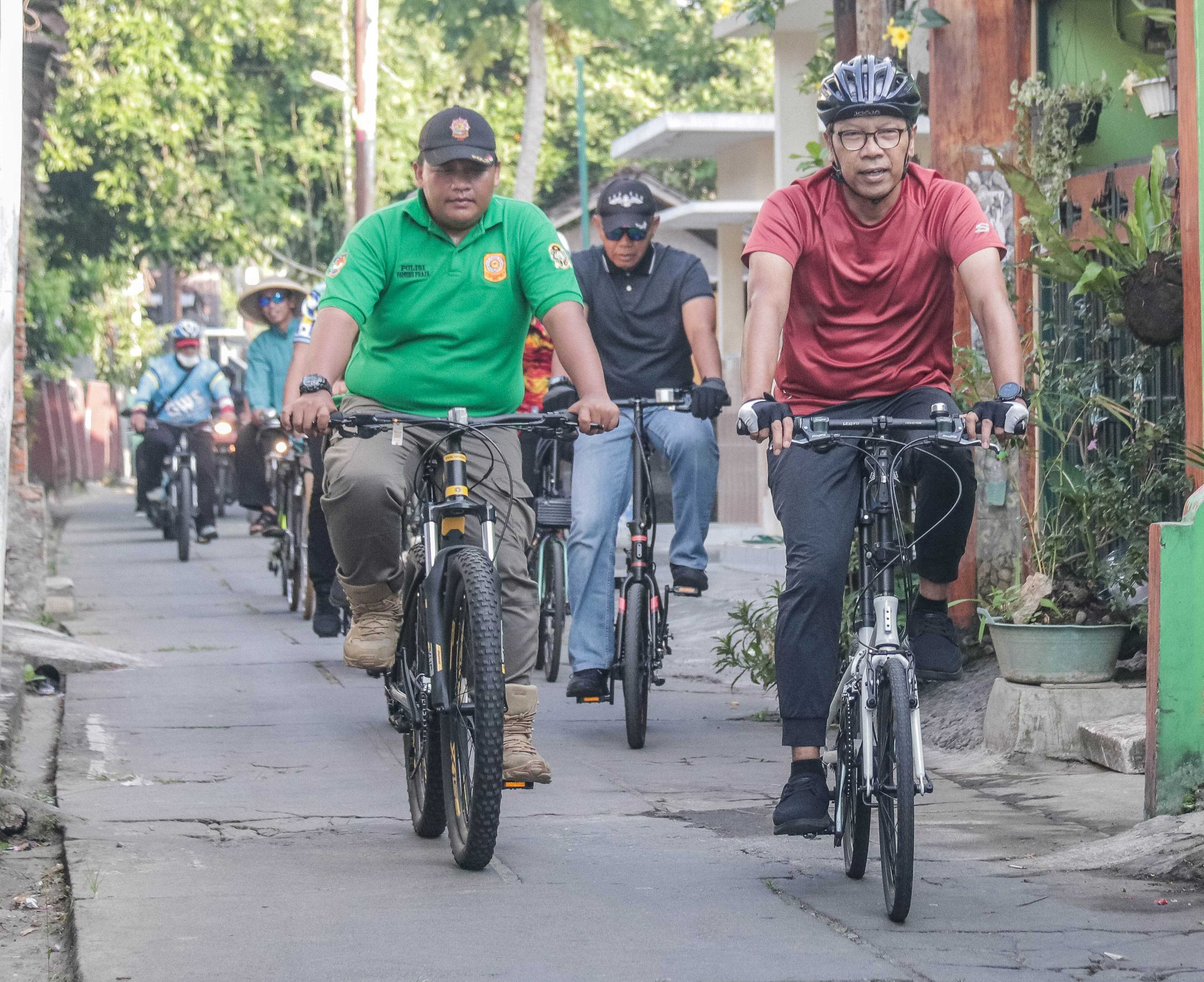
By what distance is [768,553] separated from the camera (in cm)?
1350

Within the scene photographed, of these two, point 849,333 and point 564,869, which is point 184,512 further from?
point 849,333

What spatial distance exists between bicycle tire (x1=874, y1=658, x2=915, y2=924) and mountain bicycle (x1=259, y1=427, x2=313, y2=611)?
619 centimetres

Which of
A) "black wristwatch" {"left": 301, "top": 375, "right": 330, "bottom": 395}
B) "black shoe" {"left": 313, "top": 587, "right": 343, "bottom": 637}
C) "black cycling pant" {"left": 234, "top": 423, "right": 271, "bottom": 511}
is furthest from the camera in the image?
"black cycling pant" {"left": 234, "top": 423, "right": 271, "bottom": 511}

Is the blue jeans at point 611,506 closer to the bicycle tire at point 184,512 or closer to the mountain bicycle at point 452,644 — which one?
the mountain bicycle at point 452,644

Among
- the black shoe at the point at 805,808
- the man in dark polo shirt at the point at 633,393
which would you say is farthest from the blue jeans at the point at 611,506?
the black shoe at the point at 805,808

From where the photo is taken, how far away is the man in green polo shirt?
5.23m

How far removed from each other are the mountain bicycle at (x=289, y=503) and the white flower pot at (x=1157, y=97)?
476 cm

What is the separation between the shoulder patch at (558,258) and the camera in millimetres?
5328

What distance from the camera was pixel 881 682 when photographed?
168 inches

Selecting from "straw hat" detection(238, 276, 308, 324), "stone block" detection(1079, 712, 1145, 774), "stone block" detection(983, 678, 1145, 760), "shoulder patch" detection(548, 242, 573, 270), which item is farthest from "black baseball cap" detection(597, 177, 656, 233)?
"straw hat" detection(238, 276, 308, 324)

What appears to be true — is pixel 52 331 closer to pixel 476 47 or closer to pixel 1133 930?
pixel 476 47

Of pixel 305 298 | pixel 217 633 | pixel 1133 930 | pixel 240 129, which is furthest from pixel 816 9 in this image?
pixel 240 129

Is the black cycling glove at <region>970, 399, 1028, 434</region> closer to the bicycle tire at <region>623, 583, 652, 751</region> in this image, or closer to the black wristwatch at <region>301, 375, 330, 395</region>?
the black wristwatch at <region>301, 375, 330, 395</region>

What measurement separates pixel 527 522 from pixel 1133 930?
2.01m
